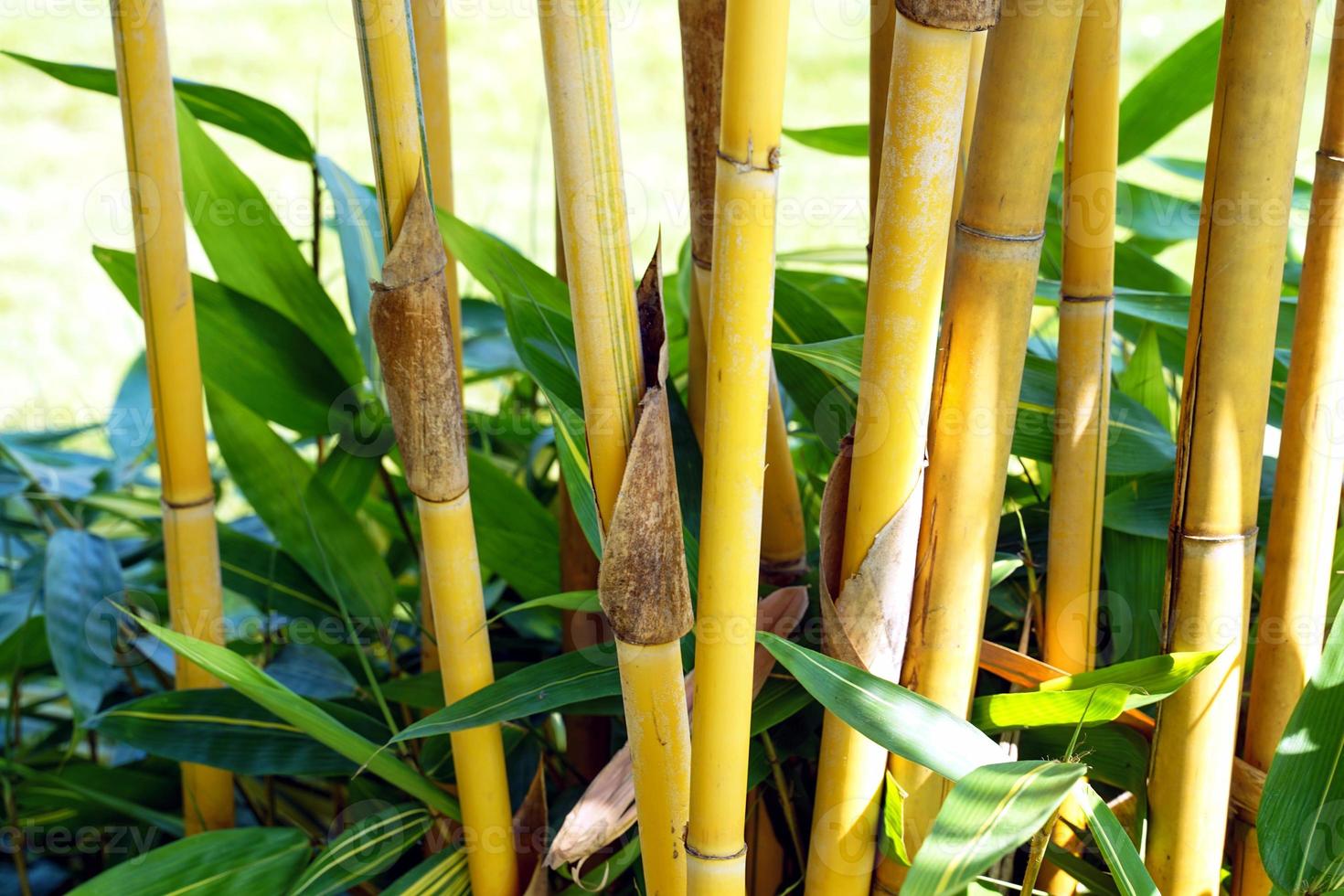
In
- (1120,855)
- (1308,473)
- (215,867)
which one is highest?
(1308,473)

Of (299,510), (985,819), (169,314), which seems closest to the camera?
(985,819)

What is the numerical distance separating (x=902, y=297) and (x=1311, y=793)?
29 centimetres

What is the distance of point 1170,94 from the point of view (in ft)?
2.70

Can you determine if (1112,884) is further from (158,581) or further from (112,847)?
(158,581)

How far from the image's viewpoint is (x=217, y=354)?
0.75 m

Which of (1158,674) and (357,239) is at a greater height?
(357,239)

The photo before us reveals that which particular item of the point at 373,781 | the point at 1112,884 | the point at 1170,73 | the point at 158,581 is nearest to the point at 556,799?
the point at 373,781

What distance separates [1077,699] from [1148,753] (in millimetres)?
100

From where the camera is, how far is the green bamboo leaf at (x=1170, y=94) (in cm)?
80

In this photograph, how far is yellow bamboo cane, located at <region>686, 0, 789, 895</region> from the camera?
34cm

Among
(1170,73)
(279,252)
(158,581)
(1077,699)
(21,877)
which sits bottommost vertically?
(21,877)

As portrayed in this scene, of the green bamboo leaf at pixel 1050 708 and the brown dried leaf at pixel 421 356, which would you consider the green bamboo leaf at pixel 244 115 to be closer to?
the brown dried leaf at pixel 421 356

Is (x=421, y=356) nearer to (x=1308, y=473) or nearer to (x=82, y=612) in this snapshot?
(x=1308, y=473)

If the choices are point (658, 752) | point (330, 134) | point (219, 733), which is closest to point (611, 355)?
point (658, 752)
